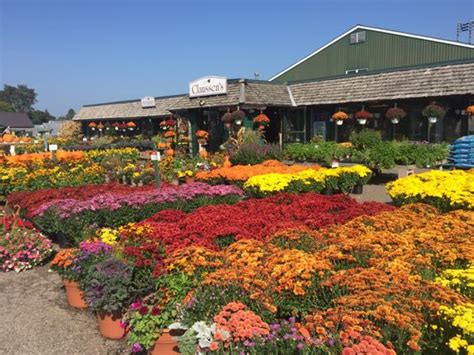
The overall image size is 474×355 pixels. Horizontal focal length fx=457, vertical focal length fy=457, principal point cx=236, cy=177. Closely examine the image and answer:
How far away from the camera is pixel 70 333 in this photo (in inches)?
196

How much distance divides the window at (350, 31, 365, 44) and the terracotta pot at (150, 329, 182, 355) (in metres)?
33.4

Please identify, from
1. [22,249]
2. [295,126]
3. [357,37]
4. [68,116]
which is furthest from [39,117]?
[22,249]

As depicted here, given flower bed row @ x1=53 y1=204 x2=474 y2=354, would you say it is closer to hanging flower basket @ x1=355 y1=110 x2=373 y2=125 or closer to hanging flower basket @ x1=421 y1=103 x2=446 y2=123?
hanging flower basket @ x1=421 y1=103 x2=446 y2=123

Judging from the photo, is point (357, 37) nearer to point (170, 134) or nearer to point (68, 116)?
point (170, 134)

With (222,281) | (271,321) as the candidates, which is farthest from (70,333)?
(271,321)

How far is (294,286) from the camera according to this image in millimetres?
3711

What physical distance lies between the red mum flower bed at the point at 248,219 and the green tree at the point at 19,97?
161 meters

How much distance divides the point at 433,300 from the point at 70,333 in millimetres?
3730

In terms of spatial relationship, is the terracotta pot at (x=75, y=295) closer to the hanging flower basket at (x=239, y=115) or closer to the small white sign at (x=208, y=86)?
the hanging flower basket at (x=239, y=115)

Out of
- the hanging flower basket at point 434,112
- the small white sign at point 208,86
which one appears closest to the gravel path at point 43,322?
the hanging flower basket at point 434,112

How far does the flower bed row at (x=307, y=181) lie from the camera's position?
1005cm

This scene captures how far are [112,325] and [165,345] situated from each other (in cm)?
100

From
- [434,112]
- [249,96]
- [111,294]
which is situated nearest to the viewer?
[111,294]

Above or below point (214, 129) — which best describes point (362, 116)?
above
